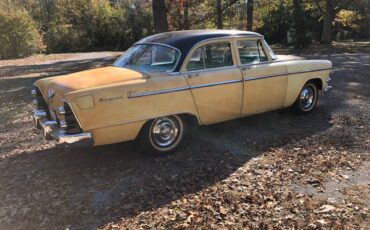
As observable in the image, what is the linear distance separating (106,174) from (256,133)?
8.39ft

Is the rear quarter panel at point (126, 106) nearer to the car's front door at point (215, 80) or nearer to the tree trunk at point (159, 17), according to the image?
the car's front door at point (215, 80)

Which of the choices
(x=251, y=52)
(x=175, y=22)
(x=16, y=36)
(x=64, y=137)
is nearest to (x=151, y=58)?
(x=251, y=52)

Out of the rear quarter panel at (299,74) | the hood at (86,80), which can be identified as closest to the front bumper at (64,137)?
the hood at (86,80)

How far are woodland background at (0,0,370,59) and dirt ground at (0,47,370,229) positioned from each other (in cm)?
1570

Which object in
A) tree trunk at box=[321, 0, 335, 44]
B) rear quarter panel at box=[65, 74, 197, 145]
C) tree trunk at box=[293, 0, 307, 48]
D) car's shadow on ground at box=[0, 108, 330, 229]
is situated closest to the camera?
car's shadow on ground at box=[0, 108, 330, 229]

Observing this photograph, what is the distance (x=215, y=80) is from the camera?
5.67 m

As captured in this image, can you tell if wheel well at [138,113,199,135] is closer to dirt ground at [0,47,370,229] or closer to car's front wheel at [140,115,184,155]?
car's front wheel at [140,115,184,155]

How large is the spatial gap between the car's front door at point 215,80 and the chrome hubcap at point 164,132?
17.6 inches

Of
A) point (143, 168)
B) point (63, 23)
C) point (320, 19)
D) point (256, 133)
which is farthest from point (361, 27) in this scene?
point (143, 168)

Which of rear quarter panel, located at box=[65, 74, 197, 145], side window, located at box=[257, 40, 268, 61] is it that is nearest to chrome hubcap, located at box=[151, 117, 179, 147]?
rear quarter panel, located at box=[65, 74, 197, 145]

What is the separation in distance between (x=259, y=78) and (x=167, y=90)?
170cm

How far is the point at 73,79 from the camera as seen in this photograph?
5234 millimetres

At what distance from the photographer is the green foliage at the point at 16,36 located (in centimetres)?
2386

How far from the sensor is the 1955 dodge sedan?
187 inches
